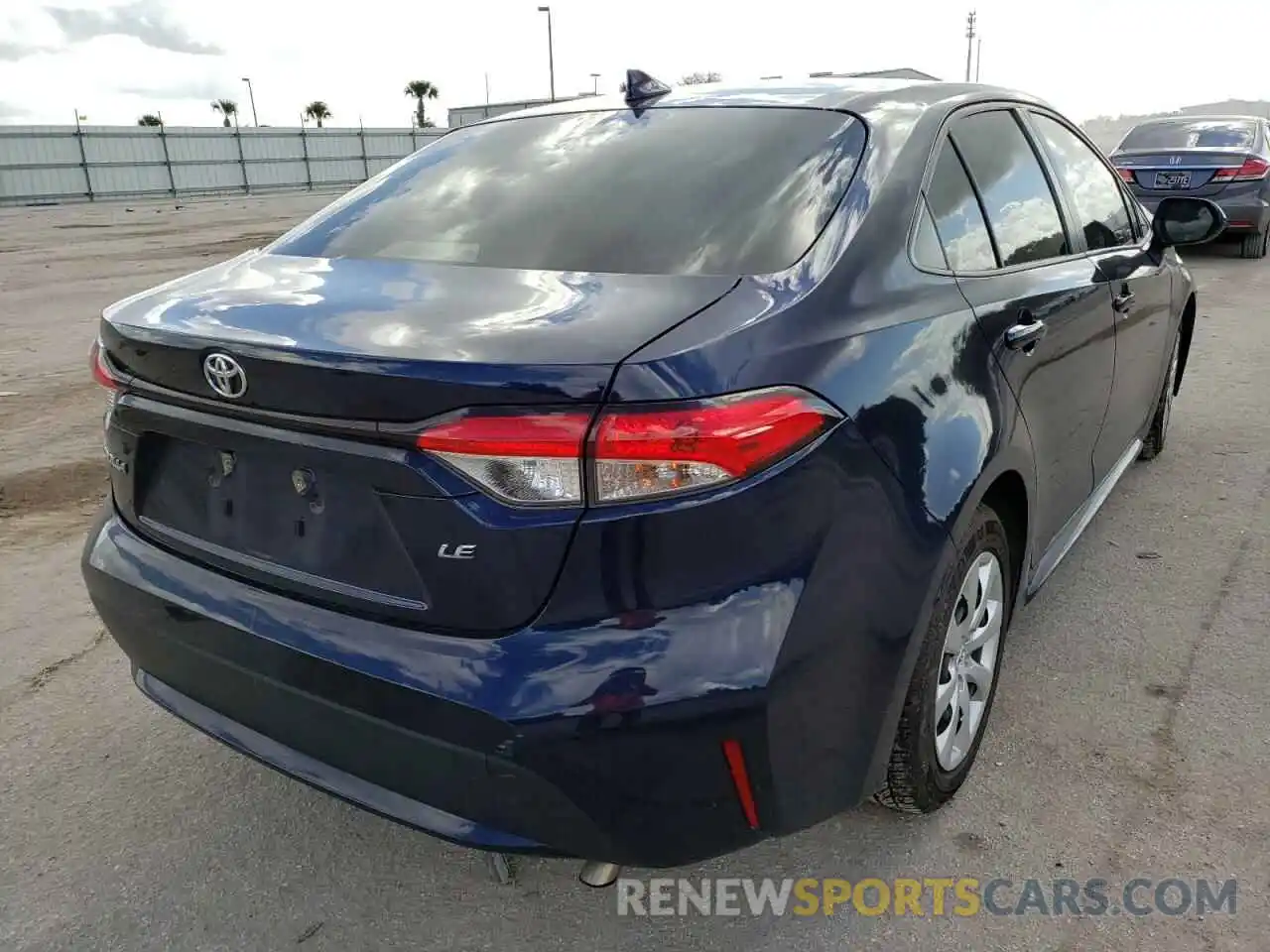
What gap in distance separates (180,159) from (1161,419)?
130ft

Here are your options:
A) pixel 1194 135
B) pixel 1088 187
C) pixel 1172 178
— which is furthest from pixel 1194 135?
pixel 1088 187

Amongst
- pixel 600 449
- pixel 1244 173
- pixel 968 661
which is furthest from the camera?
pixel 1244 173

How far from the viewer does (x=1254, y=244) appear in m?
12.0

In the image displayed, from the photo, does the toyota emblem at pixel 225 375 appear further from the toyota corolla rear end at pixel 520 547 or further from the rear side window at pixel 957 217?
the rear side window at pixel 957 217

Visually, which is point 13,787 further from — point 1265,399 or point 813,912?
point 1265,399

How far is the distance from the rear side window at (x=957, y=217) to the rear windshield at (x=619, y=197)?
0.22 m

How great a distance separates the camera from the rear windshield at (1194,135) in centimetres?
1162

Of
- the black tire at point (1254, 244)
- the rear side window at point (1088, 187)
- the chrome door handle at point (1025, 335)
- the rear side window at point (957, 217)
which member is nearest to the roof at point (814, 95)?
the rear side window at point (957, 217)

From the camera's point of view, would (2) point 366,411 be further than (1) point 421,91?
No

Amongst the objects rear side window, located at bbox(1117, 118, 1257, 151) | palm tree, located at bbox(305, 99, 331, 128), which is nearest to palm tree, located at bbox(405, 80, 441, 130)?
palm tree, located at bbox(305, 99, 331, 128)

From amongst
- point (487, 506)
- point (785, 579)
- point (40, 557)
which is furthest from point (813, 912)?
point (40, 557)

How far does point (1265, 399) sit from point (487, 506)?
5874 millimetres

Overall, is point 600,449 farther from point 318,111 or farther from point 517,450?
point 318,111

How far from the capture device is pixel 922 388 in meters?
2.04
